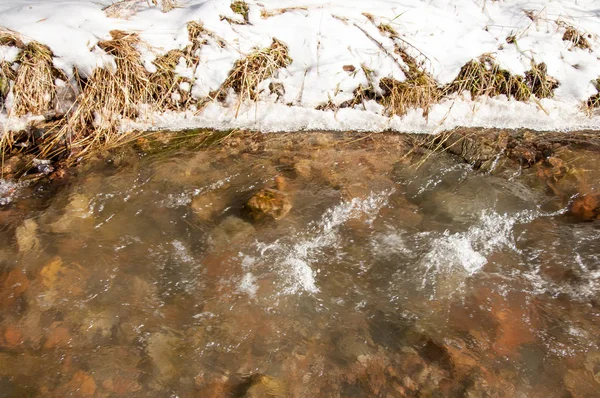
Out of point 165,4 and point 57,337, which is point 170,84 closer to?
point 165,4

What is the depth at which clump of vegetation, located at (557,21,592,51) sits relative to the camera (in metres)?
4.89

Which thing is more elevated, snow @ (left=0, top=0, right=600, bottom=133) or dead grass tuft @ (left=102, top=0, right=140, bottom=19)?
dead grass tuft @ (left=102, top=0, right=140, bottom=19)

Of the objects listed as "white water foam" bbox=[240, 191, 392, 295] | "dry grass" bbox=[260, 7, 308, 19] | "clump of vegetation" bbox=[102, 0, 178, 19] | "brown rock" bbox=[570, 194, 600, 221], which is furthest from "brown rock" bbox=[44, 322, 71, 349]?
"brown rock" bbox=[570, 194, 600, 221]

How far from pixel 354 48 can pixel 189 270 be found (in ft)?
9.82

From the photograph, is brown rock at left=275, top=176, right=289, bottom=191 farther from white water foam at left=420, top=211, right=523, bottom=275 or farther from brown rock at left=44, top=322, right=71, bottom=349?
brown rock at left=44, top=322, right=71, bottom=349

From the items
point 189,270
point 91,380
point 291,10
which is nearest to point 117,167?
point 189,270

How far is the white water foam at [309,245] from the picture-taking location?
9.93ft

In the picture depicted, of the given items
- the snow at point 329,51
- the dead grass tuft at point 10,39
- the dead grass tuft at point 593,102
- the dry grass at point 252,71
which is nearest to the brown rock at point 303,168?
the snow at point 329,51

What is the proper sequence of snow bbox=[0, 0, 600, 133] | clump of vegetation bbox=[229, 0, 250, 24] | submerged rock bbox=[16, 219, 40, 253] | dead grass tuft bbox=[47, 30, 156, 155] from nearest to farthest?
1. submerged rock bbox=[16, 219, 40, 253]
2. dead grass tuft bbox=[47, 30, 156, 155]
3. snow bbox=[0, 0, 600, 133]
4. clump of vegetation bbox=[229, 0, 250, 24]

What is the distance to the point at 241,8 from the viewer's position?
15.6ft

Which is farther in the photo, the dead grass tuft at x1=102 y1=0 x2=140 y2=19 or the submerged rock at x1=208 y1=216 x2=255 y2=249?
the dead grass tuft at x1=102 y1=0 x2=140 y2=19

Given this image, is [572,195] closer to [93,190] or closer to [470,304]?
[470,304]

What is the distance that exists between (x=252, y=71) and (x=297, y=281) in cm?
241

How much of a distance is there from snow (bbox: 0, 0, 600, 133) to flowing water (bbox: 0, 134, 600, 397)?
0.61 meters
